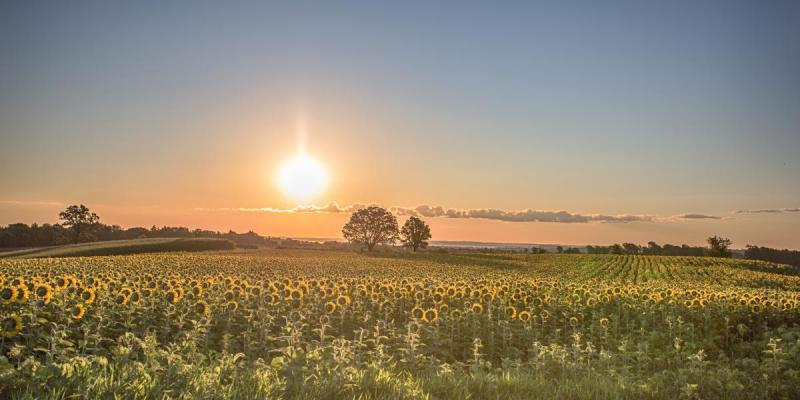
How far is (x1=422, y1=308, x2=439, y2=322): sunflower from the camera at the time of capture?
1191 cm

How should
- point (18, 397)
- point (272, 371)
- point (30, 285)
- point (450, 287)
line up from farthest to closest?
Answer: point (450, 287) → point (30, 285) → point (272, 371) → point (18, 397)

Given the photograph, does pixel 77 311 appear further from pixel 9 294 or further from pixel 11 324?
pixel 11 324

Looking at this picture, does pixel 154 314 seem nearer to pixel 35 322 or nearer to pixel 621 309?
pixel 35 322

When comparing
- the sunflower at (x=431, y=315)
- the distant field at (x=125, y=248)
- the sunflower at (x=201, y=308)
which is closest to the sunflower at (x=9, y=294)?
the sunflower at (x=201, y=308)

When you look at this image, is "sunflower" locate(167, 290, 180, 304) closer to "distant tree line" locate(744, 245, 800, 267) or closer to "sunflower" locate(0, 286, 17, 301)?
"sunflower" locate(0, 286, 17, 301)

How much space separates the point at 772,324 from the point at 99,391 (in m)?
18.5

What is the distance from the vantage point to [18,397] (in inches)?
167

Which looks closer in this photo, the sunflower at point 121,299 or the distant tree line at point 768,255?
the sunflower at point 121,299

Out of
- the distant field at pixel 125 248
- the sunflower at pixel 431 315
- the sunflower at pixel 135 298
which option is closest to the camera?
the sunflower at pixel 135 298

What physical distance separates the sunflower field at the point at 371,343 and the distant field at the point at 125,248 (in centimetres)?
5176

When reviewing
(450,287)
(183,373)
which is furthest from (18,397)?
(450,287)

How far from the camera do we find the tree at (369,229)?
104438 millimetres

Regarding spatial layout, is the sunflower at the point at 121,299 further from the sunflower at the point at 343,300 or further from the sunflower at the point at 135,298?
the sunflower at the point at 343,300

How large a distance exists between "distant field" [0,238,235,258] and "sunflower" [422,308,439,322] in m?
55.3
